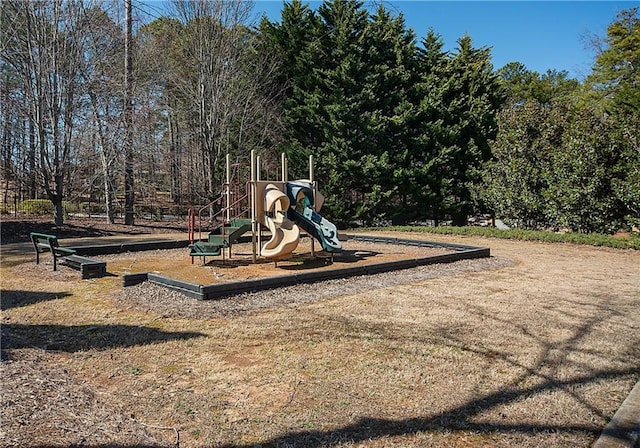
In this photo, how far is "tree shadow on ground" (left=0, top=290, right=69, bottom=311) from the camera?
6.44 meters

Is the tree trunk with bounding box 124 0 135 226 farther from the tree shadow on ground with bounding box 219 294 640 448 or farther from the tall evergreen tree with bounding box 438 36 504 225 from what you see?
the tree shadow on ground with bounding box 219 294 640 448

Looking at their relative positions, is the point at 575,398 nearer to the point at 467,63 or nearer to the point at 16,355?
the point at 16,355

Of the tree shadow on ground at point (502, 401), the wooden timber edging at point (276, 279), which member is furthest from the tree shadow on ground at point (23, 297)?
the tree shadow on ground at point (502, 401)

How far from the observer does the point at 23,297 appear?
22.4 ft

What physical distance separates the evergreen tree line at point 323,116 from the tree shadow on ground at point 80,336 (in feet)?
40.1

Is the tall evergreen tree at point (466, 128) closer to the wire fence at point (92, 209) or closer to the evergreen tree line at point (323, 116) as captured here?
the evergreen tree line at point (323, 116)

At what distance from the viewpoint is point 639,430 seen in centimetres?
306

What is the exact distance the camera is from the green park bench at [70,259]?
8.46m

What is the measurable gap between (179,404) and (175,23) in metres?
23.7

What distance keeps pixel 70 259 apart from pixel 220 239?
2.98m

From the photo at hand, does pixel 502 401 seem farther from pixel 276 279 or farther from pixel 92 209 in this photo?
pixel 92 209

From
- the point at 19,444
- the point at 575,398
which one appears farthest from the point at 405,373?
the point at 19,444

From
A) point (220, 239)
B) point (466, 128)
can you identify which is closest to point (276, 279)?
point (220, 239)

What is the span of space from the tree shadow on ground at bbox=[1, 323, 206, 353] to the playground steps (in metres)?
3.70
